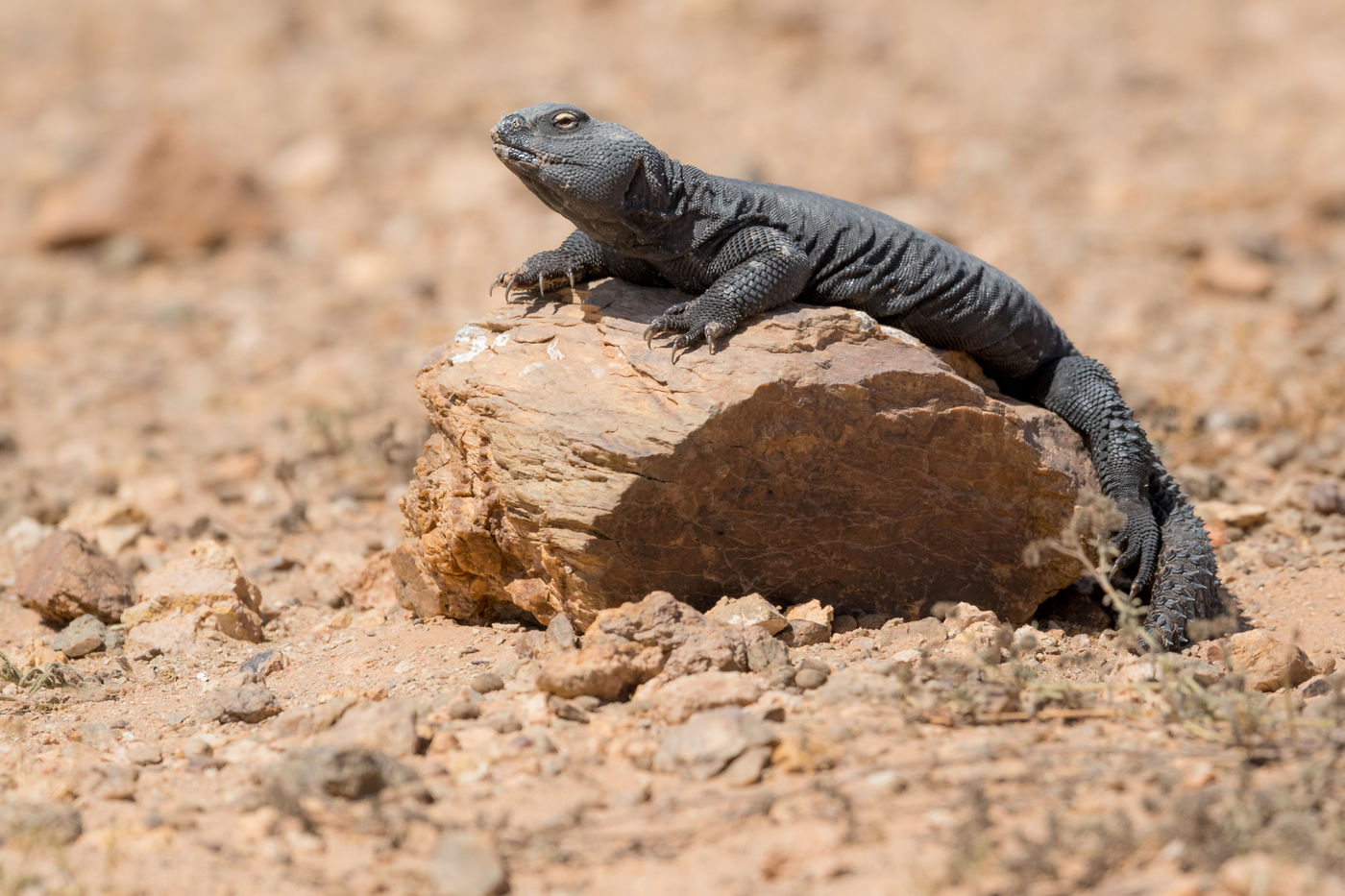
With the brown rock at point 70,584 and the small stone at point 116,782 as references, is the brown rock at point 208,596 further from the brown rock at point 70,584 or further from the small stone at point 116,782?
the small stone at point 116,782

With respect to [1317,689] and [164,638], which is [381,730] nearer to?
[164,638]

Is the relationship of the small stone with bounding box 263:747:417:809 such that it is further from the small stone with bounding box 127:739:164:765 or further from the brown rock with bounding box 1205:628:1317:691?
the brown rock with bounding box 1205:628:1317:691

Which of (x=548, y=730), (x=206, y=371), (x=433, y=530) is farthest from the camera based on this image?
(x=206, y=371)

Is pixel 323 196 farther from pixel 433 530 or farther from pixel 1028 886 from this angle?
pixel 1028 886

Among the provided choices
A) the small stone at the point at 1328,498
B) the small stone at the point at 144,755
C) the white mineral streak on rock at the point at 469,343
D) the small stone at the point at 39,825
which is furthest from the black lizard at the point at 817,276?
the small stone at the point at 39,825

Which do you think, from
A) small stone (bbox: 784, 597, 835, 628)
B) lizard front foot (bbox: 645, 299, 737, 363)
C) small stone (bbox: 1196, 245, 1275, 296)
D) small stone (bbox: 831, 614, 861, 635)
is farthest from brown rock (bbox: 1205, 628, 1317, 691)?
small stone (bbox: 1196, 245, 1275, 296)

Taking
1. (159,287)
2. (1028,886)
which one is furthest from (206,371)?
(1028,886)

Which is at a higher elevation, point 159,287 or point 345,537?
point 159,287
